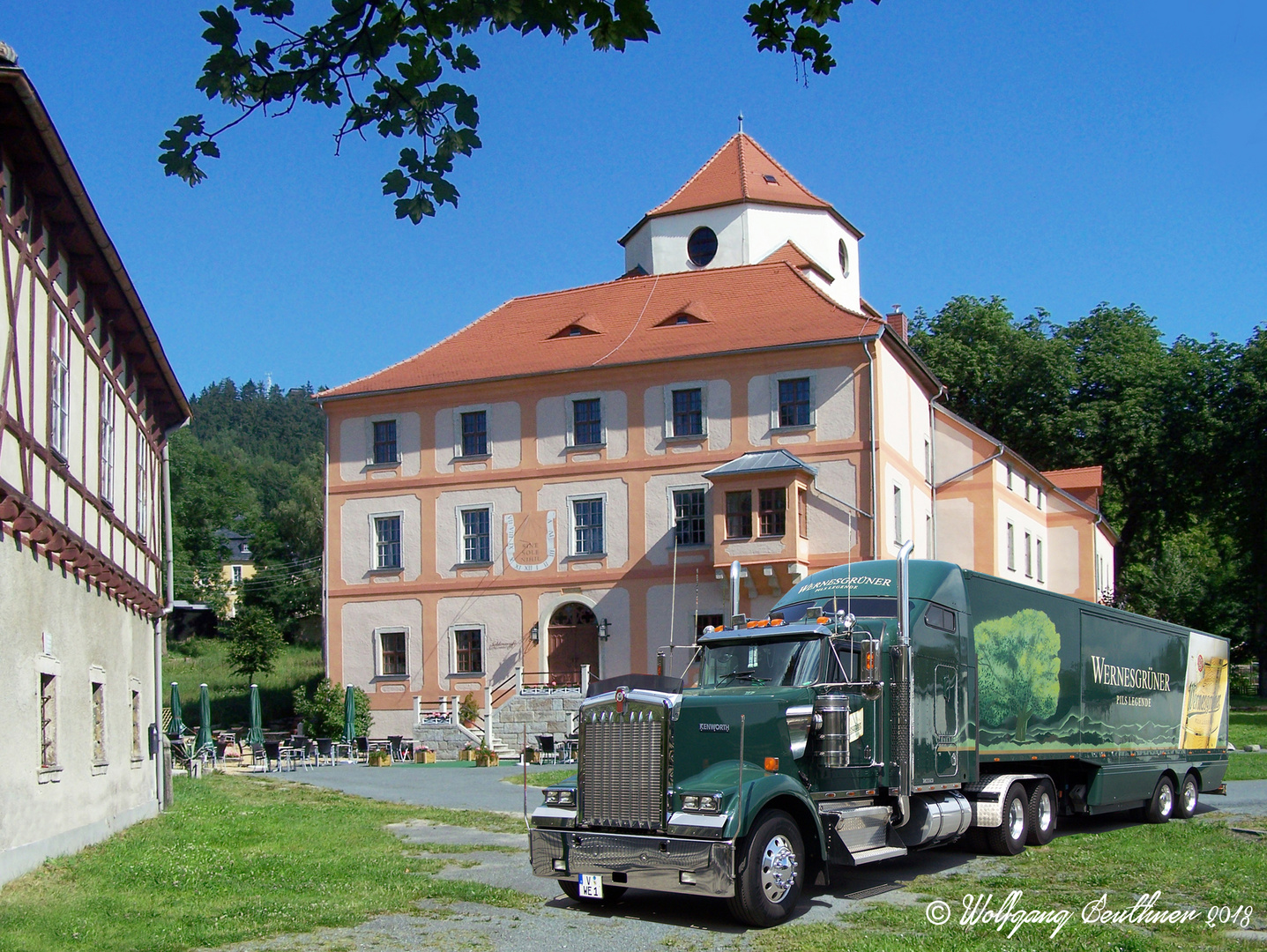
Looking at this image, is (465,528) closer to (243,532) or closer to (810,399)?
(810,399)

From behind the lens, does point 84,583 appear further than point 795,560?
No

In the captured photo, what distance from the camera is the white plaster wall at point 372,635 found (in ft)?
134

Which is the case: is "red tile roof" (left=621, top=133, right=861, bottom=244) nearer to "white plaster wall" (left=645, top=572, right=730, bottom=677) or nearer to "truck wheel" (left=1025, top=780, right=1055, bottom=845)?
"white plaster wall" (left=645, top=572, right=730, bottom=677)

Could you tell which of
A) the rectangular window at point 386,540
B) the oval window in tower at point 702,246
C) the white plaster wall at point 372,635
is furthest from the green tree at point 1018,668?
the oval window in tower at point 702,246

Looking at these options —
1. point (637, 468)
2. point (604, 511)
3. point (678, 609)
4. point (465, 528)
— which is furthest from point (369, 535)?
point (678, 609)

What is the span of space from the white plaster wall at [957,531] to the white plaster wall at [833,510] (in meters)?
6.93

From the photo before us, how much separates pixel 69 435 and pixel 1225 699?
17.9 meters

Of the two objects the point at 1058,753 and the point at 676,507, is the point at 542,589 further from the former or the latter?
the point at 1058,753

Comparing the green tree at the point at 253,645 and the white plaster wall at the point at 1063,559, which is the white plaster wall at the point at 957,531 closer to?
the white plaster wall at the point at 1063,559

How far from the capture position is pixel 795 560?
3566 cm

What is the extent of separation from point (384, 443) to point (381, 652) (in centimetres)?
654

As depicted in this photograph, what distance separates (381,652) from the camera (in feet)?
136

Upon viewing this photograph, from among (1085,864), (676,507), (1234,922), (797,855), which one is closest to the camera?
(1234,922)

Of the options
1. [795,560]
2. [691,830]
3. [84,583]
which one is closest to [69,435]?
[84,583]
